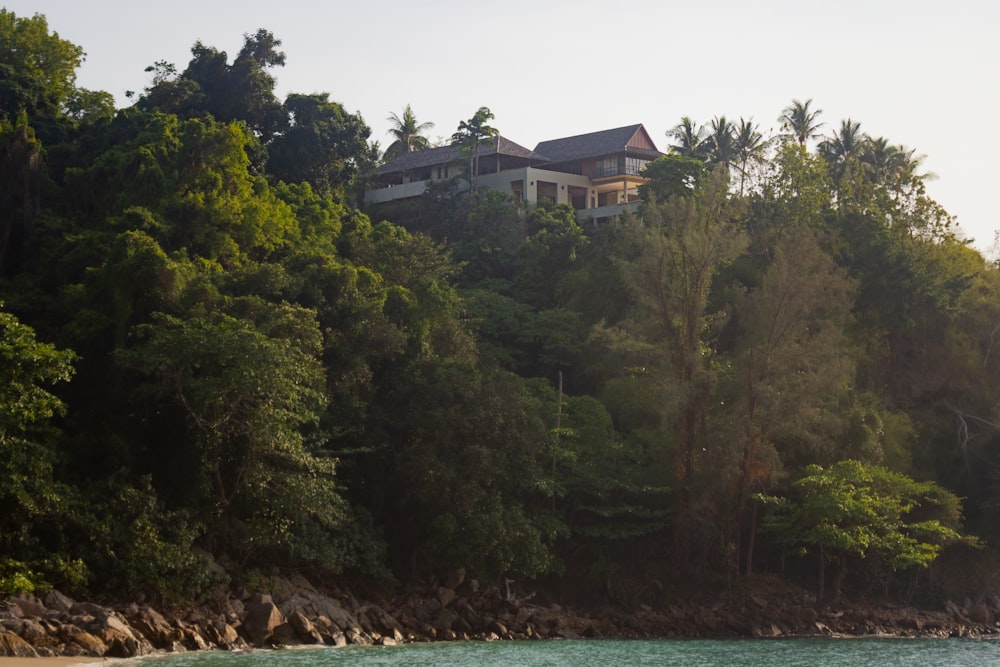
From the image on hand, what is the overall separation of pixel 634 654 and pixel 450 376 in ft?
26.0

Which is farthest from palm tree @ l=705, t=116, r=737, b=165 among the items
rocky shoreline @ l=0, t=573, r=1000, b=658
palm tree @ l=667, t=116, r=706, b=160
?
rocky shoreline @ l=0, t=573, r=1000, b=658

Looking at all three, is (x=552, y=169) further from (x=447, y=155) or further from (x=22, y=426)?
(x=22, y=426)

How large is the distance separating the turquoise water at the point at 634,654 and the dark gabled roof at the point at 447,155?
2989cm

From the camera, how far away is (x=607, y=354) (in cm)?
3641

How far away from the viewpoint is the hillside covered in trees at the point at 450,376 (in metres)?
24.2

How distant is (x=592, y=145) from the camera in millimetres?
55531

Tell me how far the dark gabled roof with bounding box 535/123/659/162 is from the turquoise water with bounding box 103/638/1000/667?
1170 inches

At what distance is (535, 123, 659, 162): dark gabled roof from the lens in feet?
179

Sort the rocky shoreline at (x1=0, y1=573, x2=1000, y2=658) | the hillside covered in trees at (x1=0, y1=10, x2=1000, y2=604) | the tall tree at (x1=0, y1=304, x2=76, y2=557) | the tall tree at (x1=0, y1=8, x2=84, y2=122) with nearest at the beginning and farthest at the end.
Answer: the rocky shoreline at (x1=0, y1=573, x2=1000, y2=658), the tall tree at (x1=0, y1=304, x2=76, y2=557), the hillside covered in trees at (x1=0, y1=10, x2=1000, y2=604), the tall tree at (x1=0, y1=8, x2=84, y2=122)

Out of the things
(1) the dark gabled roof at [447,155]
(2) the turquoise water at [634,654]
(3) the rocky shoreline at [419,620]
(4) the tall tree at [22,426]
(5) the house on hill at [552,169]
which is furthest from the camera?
(1) the dark gabled roof at [447,155]

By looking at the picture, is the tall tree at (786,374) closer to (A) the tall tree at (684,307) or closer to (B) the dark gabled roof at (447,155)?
(A) the tall tree at (684,307)

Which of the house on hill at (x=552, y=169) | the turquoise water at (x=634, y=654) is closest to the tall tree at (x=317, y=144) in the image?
the house on hill at (x=552, y=169)

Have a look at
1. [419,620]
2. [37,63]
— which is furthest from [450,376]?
[37,63]

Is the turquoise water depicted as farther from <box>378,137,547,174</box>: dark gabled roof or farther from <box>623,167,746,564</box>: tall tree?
<box>378,137,547,174</box>: dark gabled roof
